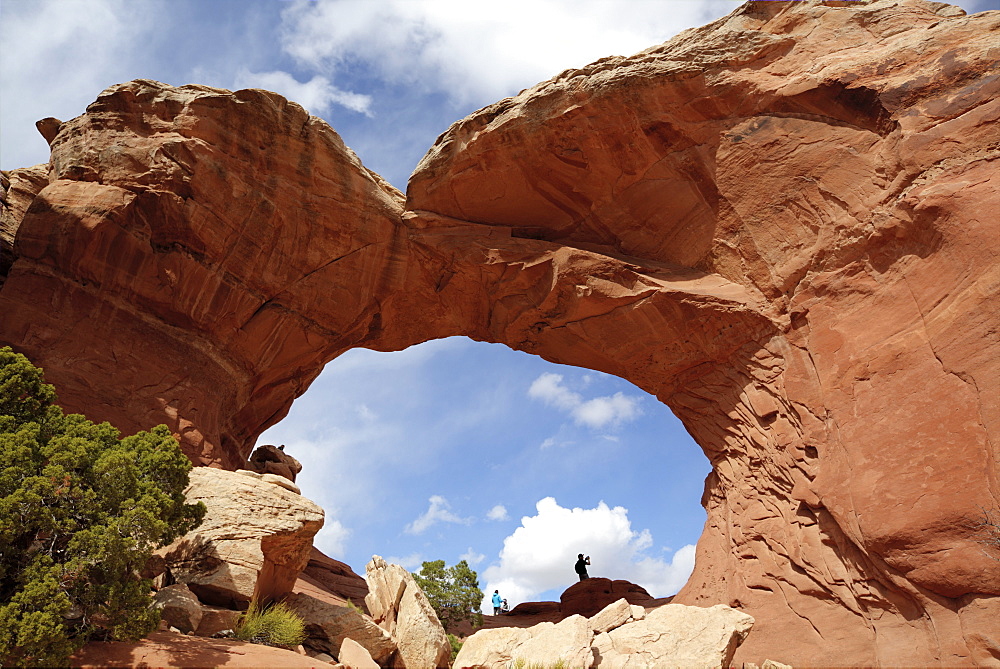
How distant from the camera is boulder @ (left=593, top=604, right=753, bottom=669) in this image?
1147cm

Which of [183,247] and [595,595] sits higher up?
[183,247]

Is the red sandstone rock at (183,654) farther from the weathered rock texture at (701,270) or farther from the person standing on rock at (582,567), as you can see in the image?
the person standing on rock at (582,567)

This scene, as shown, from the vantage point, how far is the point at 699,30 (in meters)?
17.5

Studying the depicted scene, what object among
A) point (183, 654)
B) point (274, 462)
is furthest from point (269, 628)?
point (274, 462)

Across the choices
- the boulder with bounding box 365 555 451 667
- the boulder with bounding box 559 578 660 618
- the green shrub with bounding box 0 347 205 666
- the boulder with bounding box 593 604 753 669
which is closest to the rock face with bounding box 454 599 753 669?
the boulder with bounding box 593 604 753 669

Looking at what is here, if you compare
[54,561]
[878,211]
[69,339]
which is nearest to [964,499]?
[878,211]

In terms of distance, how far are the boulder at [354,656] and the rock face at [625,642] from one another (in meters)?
1.74

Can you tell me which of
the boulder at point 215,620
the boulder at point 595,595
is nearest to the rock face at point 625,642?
the boulder at point 215,620

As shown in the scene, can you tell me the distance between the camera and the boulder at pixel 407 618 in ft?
45.2

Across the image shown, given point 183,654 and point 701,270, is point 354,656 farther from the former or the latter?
point 701,270

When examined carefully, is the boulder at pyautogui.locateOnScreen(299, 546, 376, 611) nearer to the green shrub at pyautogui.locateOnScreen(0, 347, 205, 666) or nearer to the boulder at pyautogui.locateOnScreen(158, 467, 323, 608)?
the boulder at pyautogui.locateOnScreen(158, 467, 323, 608)

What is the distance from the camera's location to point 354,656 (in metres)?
11.8

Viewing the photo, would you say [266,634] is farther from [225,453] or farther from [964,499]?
[964,499]

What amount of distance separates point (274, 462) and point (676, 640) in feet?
57.2
